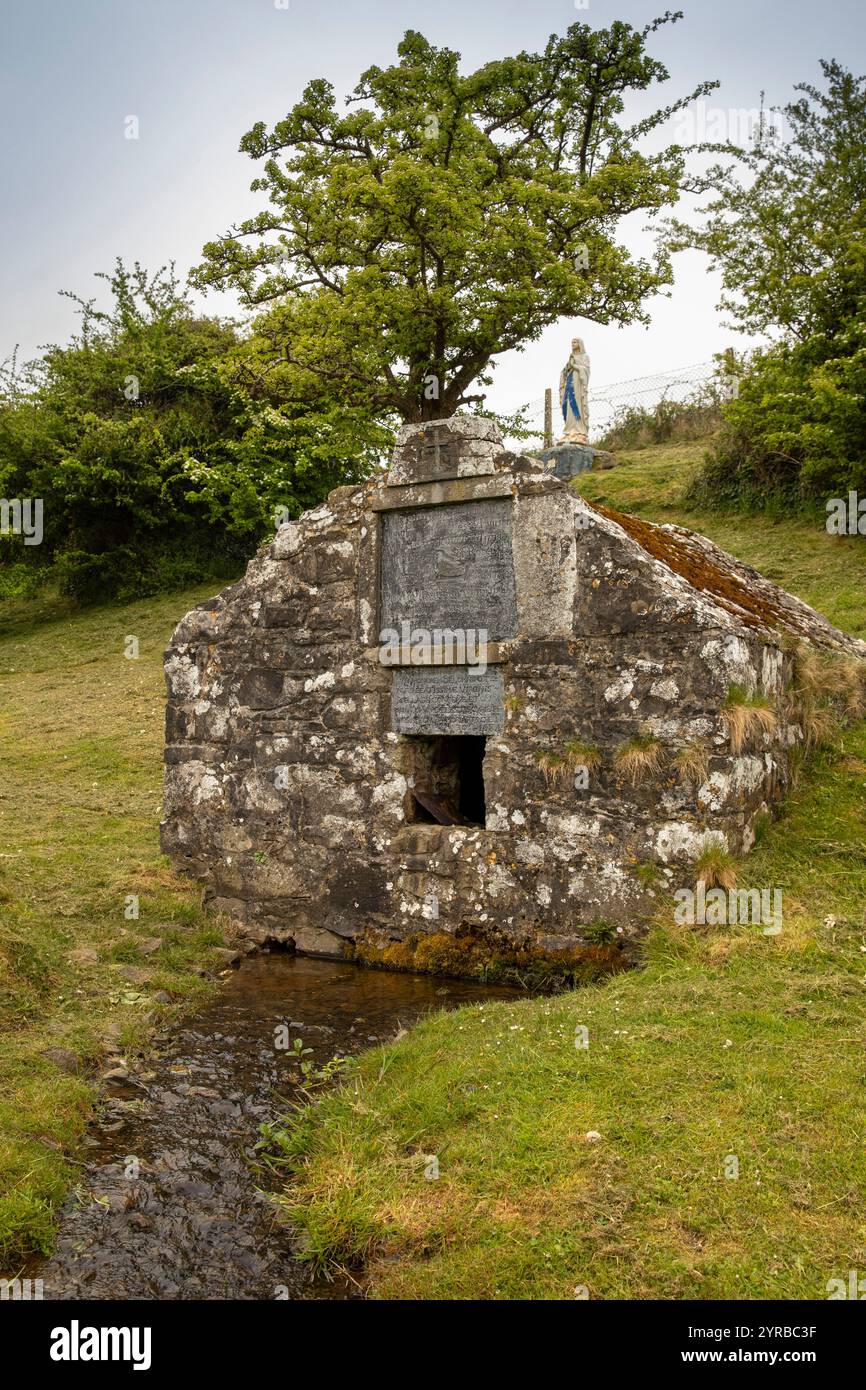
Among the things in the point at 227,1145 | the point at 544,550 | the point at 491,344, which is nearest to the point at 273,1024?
the point at 227,1145

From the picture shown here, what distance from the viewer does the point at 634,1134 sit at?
14.6ft

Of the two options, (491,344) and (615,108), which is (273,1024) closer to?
(491,344)

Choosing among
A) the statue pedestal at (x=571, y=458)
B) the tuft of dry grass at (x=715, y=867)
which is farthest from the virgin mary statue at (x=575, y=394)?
the tuft of dry grass at (x=715, y=867)

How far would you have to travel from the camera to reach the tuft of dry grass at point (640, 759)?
22.8ft

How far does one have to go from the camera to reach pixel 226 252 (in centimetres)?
1903

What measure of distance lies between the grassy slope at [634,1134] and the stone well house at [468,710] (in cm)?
102

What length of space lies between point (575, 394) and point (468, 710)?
5.48 m

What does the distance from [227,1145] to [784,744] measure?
17.0ft

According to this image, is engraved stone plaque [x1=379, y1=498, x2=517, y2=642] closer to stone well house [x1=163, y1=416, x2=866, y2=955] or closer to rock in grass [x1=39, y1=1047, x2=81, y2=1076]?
stone well house [x1=163, y1=416, x2=866, y2=955]

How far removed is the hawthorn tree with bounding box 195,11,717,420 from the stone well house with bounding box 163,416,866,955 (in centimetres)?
950

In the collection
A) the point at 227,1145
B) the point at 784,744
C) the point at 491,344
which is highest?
the point at 491,344

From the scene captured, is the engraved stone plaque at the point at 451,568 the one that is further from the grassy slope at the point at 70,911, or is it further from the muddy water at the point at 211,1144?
the grassy slope at the point at 70,911

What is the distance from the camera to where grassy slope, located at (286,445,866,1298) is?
12.3 ft

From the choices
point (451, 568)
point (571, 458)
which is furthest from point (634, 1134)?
point (571, 458)
